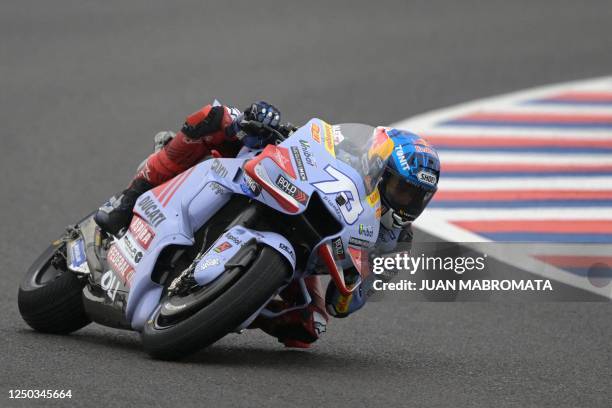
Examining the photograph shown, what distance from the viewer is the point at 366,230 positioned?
582 centimetres

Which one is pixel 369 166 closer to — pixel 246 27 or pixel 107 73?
pixel 107 73

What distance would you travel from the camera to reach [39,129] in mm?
12594

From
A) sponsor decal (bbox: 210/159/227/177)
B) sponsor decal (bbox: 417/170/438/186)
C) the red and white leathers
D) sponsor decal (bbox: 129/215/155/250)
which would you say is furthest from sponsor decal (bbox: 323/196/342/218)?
sponsor decal (bbox: 129/215/155/250)

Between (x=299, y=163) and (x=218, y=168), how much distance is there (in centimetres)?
56

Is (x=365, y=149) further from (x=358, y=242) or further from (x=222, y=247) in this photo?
(x=222, y=247)

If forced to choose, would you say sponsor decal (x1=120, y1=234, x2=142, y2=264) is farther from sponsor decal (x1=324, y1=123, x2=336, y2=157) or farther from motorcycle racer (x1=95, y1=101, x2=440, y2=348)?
sponsor decal (x1=324, y1=123, x2=336, y2=157)

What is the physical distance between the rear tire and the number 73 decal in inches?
63.6

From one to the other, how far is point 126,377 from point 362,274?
1237 millimetres

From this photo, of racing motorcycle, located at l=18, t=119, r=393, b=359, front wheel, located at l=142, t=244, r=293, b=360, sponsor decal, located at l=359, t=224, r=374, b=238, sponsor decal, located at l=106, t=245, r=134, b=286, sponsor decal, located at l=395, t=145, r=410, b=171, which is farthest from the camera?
sponsor decal, located at l=106, t=245, r=134, b=286

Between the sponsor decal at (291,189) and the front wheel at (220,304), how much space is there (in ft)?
0.96

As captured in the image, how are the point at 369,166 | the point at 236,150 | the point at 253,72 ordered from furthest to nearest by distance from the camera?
the point at 253,72 → the point at 236,150 → the point at 369,166

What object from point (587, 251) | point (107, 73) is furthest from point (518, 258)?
point (107, 73)

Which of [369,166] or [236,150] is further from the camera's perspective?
[236,150]

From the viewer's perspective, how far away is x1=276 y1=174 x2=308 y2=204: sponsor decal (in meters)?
5.75
